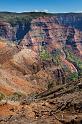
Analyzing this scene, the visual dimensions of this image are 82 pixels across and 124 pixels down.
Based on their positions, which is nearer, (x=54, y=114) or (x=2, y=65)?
(x=54, y=114)

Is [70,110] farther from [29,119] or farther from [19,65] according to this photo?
[19,65]

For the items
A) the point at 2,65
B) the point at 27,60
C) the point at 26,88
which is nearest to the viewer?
the point at 26,88

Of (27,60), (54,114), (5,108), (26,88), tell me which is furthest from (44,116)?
(27,60)

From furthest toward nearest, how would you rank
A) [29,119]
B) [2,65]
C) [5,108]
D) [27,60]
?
[27,60], [2,65], [5,108], [29,119]

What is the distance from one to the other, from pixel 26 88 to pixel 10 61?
628 inches

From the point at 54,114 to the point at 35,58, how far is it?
89.9 meters

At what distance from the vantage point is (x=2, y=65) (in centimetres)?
10894

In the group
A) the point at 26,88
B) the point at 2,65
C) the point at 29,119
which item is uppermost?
the point at 2,65

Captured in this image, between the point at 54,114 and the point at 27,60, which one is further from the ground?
the point at 27,60

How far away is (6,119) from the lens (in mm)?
32531

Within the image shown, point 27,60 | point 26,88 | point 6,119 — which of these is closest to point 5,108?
point 6,119

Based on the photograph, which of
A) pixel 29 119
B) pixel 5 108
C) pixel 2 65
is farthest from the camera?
pixel 2 65

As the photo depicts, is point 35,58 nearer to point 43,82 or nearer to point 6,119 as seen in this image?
point 43,82

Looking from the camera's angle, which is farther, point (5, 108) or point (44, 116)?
point (5, 108)
